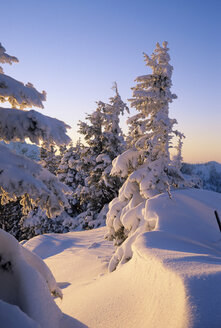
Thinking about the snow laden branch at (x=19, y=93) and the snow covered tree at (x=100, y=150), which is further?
the snow covered tree at (x=100, y=150)

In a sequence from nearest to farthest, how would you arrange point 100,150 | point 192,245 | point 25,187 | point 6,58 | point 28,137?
point 25,187 < point 28,137 < point 6,58 < point 192,245 < point 100,150

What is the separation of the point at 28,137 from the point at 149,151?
7099 mm

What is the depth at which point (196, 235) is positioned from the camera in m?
5.91

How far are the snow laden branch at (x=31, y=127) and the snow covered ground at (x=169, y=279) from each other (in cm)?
249

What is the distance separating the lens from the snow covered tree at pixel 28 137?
9.36 feet

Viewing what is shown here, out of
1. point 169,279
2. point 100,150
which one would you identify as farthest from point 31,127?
point 100,150

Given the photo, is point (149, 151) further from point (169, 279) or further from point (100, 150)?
point (100, 150)

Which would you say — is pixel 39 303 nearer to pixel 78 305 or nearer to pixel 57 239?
pixel 78 305

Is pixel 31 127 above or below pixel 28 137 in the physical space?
above

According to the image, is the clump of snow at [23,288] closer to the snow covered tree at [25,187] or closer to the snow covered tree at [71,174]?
the snow covered tree at [25,187]

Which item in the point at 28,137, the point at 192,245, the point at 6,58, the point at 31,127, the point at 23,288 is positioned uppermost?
the point at 6,58

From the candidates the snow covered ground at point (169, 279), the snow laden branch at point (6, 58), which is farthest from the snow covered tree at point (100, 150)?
the snow laden branch at point (6, 58)

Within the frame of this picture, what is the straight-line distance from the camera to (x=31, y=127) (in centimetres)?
317

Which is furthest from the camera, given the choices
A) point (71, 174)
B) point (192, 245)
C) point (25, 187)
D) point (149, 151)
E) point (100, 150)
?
point (71, 174)
